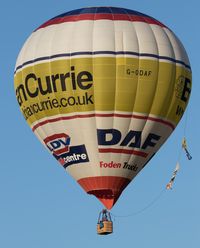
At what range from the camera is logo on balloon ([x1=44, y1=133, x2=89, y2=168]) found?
10769 centimetres

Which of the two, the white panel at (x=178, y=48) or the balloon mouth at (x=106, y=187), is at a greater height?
the white panel at (x=178, y=48)

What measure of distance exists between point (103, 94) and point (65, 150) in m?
3.07

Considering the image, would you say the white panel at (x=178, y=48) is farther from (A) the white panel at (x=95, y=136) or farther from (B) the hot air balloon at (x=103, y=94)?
(A) the white panel at (x=95, y=136)

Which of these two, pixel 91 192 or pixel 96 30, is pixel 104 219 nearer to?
pixel 91 192

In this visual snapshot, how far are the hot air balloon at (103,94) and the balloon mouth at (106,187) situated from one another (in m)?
0.04

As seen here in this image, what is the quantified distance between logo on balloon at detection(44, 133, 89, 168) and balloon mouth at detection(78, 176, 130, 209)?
3.01ft

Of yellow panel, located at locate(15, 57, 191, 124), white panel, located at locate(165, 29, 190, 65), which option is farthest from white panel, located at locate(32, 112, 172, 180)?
white panel, located at locate(165, 29, 190, 65)

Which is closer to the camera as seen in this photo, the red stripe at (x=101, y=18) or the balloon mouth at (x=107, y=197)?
the balloon mouth at (x=107, y=197)

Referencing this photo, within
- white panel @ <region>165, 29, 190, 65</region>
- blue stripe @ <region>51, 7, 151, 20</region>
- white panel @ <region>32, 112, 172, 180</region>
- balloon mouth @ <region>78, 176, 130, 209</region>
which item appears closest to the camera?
white panel @ <region>32, 112, 172, 180</region>

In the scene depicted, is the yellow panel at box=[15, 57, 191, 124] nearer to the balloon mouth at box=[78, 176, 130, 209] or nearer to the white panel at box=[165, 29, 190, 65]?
the white panel at box=[165, 29, 190, 65]

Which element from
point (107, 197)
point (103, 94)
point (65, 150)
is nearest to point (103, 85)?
point (103, 94)

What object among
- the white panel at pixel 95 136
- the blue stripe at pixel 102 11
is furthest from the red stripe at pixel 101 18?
the white panel at pixel 95 136

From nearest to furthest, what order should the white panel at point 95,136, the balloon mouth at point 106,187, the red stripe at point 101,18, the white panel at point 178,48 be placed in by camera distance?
the white panel at point 95,136 → the balloon mouth at point 106,187 → the red stripe at point 101,18 → the white panel at point 178,48

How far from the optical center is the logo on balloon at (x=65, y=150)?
353ft
